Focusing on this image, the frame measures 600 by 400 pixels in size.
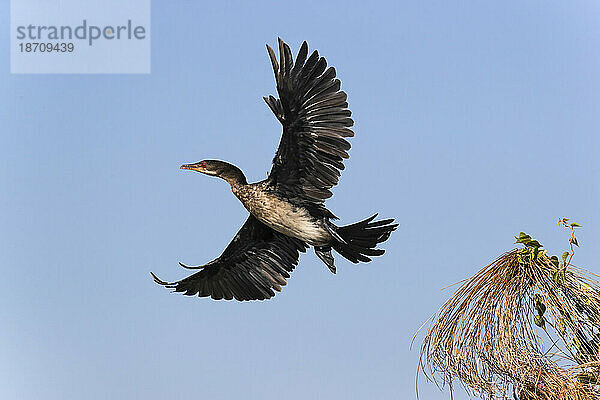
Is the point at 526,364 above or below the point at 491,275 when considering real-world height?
below

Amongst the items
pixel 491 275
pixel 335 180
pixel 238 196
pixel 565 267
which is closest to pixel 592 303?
pixel 565 267

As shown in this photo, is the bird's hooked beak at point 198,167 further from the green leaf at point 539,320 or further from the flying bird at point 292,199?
the green leaf at point 539,320

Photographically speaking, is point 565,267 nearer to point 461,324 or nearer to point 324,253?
point 461,324

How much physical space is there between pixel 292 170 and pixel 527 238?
0.66m

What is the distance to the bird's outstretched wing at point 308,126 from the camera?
203cm

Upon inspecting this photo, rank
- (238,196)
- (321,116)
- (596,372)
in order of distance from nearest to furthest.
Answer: (596,372), (321,116), (238,196)

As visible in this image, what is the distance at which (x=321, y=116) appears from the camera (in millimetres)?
2064

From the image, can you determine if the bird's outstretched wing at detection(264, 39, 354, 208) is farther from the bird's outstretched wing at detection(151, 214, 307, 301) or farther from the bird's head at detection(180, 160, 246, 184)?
the bird's outstretched wing at detection(151, 214, 307, 301)

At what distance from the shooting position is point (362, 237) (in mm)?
2234

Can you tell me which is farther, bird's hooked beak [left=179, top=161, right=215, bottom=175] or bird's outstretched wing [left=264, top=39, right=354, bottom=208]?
bird's hooked beak [left=179, top=161, right=215, bottom=175]

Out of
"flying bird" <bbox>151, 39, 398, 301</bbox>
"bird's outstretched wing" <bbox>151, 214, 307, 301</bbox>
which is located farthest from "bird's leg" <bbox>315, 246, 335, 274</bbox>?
"bird's outstretched wing" <bbox>151, 214, 307, 301</bbox>

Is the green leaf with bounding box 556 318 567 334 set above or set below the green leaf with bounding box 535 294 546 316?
below

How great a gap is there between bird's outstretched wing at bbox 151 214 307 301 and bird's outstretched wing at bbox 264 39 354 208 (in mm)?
271

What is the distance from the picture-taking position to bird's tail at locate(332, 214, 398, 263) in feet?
7.24
